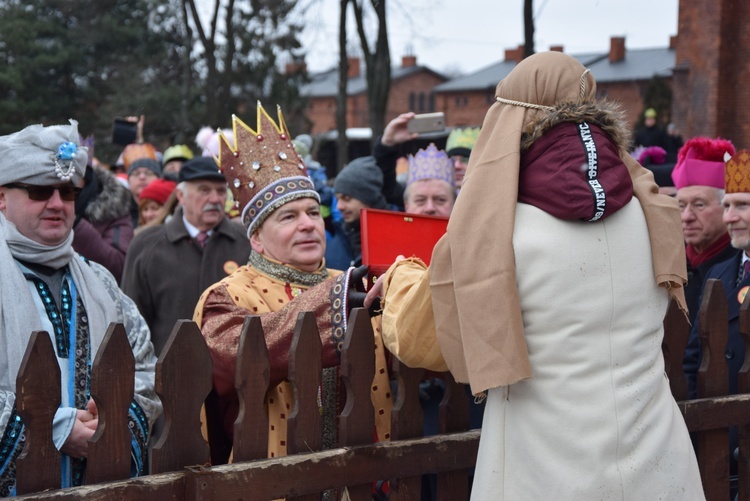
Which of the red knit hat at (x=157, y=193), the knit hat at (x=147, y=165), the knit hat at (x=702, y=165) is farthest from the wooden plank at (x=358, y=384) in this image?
the knit hat at (x=147, y=165)

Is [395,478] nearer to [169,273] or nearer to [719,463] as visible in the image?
[719,463]

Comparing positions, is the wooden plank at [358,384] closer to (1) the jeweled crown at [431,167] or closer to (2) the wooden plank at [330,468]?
(2) the wooden plank at [330,468]

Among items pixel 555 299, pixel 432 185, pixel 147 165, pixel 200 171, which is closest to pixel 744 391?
pixel 555 299

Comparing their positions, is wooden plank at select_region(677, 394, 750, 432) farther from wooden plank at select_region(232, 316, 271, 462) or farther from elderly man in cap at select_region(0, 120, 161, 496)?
elderly man in cap at select_region(0, 120, 161, 496)

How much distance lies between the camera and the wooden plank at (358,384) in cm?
310

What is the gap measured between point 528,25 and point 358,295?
10.4 metres

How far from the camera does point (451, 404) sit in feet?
11.2

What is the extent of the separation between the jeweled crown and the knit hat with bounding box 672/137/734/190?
48.7 inches

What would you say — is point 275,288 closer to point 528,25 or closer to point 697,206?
point 697,206

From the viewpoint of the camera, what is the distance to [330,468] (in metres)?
3.04

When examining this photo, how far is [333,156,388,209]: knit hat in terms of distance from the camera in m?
6.41

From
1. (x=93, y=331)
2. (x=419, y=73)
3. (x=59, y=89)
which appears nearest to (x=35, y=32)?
(x=59, y=89)

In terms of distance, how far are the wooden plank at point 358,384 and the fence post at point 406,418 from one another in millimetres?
103

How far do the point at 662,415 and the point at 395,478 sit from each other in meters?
0.85
